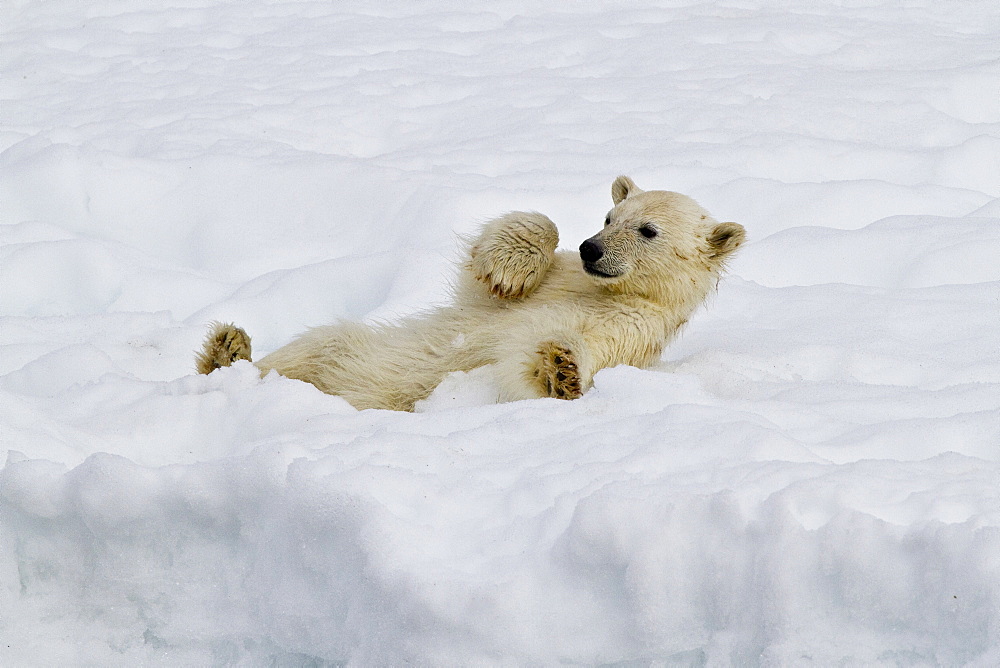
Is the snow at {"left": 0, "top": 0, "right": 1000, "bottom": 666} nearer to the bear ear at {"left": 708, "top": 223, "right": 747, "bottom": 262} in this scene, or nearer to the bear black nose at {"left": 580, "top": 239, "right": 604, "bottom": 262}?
the bear ear at {"left": 708, "top": 223, "right": 747, "bottom": 262}

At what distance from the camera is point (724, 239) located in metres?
3.59

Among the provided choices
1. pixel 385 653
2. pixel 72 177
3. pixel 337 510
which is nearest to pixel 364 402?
pixel 337 510

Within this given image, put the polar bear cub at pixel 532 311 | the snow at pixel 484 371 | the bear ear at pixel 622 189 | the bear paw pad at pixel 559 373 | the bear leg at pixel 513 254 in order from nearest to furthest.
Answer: the snow at pixel 484 371, the bear paw pad at pixel 559 373, the polar bear cub at pixel 532 311, the bear leg at pixel 513 254, the bear ear at pixel 622 189

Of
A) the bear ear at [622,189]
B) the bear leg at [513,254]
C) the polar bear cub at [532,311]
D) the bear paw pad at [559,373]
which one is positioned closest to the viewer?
the bear paw pad at [559,373]

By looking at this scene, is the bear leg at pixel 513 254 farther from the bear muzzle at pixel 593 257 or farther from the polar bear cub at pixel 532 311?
the bear muzzle at pixel 593 257

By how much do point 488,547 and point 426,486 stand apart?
25cm

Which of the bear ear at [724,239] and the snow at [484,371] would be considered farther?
the bear ear at [724,239]

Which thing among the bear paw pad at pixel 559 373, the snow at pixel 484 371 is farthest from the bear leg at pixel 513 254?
the bear paw pad at pixel 559 373

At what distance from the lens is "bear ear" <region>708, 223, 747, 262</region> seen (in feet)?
11.6

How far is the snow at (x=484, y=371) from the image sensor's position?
183cm

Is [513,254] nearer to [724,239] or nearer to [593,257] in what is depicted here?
[593,257]

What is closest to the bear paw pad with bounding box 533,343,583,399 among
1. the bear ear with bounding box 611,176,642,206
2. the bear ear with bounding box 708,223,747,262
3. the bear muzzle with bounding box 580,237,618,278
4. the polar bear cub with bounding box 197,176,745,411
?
the polar bear cub with bounding box 197,176,745,411

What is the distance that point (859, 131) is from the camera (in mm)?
6227

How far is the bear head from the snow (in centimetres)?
28
